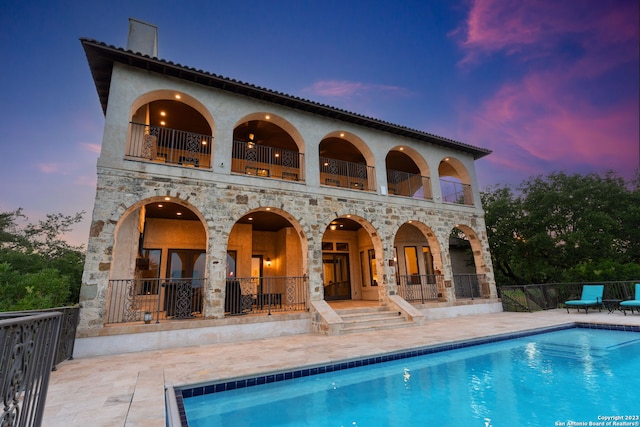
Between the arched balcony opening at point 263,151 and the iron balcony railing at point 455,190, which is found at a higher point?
the arched balcony opening at point 263,151

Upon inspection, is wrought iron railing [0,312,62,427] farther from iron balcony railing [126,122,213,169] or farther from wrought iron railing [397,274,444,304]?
wrought iron railing [397,274,444,304]

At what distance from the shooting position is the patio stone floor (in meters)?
3.05

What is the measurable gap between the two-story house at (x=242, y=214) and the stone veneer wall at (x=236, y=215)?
0.11 feet

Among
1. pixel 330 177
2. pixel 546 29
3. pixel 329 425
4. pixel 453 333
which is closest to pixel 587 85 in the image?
pixel 546 29

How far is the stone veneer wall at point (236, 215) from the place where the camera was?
6.51 metres

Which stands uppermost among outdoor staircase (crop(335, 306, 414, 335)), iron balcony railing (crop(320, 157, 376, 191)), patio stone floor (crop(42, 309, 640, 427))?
iron balcony railing (crop(320, 157, 376, 191))

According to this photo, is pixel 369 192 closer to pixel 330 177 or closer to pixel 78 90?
pixel 330 177

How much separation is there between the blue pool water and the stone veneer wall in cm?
373

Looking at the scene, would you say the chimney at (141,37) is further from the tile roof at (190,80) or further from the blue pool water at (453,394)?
the blue pool water at (453,394)

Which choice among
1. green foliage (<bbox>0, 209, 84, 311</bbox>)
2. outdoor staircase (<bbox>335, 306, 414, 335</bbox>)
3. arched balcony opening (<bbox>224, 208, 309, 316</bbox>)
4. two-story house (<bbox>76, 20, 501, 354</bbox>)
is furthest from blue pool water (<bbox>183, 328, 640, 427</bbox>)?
green foliage (<bbox>0, 209, 84, 311</bbox>)

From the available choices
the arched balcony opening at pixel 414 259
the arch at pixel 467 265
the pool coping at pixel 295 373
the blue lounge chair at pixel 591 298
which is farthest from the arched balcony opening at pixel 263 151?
the blue lounge chair at pixel 591 298

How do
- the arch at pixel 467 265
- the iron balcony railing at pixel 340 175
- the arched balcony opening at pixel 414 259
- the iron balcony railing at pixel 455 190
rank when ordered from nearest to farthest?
1. the arch at pixel 467 265
2. the iron balcony railing at pixel 455 190
3. the arched balcony opening at pixel 414 259
4. the iron balcony railing at pixel 340 175

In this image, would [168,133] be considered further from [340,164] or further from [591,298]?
[591,298]

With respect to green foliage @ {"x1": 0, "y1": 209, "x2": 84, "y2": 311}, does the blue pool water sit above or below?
below
